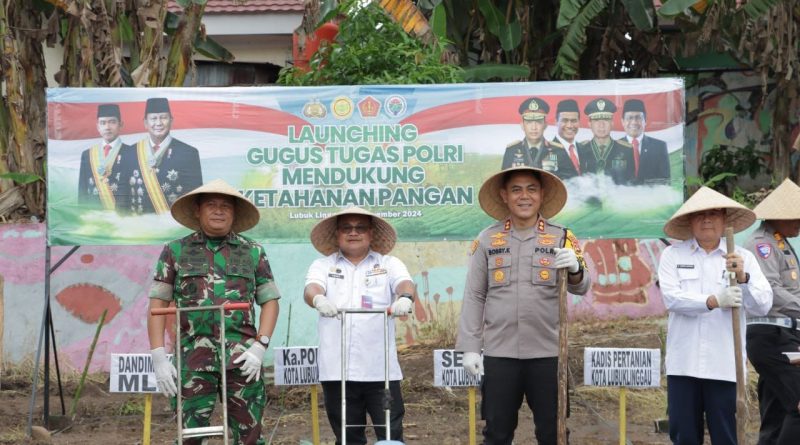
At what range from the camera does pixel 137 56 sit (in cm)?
1233

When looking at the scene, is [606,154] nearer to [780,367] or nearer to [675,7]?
[780,367]

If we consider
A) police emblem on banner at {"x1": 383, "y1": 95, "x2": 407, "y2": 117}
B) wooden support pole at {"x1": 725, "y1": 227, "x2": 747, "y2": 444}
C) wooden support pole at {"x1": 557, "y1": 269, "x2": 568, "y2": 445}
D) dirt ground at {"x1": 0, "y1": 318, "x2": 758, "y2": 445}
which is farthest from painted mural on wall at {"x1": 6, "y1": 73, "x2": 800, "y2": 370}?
wooden support pole at {"x1": 725, "y1": 227, "x2": 747, "y2": 444}

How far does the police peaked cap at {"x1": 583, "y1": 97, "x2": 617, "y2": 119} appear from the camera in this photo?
865 cm

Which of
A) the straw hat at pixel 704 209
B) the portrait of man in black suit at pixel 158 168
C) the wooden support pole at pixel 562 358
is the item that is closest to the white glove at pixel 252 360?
the wooden support pole at pixel 562 358

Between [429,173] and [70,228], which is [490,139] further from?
[70,228]

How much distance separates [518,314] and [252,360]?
1479 mm

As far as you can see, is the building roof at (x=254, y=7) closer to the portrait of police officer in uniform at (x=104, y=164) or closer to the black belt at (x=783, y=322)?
the portrait of police officer in uniform at (x=104, y=164)

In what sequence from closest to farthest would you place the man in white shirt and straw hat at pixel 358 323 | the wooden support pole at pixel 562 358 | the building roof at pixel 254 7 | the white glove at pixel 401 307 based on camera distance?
the wooden support pole at pixel 562 358 < the white glove at pixel 401 307 < the man in white shirt and straw hat at pixel 358 323 < the building roof at pixel 254 7

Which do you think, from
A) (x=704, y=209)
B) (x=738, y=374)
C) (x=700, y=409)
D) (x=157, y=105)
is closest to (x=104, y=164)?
(x=157, y=105)

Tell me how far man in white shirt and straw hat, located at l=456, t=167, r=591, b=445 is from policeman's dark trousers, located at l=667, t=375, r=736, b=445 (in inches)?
31.0

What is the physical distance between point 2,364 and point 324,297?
511 cm

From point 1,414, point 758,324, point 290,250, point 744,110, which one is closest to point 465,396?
point 290,250

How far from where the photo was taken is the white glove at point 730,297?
19.6 ft

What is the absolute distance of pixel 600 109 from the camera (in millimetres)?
8656
